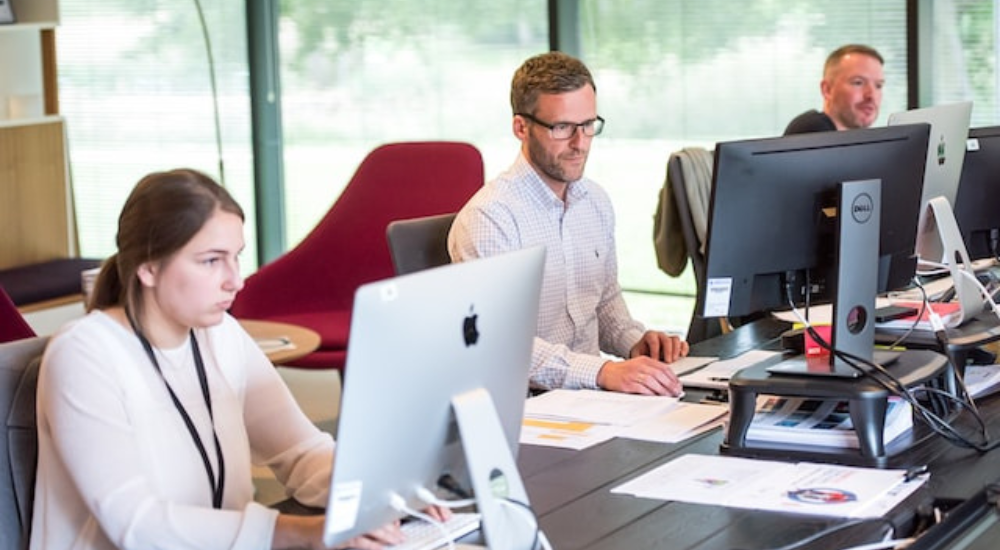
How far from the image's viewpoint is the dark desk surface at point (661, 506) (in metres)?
2.17

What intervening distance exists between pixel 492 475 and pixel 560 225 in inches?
64.4

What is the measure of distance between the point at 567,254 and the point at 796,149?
1.04 meters

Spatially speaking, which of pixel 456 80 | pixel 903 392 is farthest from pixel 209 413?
pixel 456 80

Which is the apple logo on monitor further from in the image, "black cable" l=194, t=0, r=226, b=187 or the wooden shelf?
"black cable" l=194, t=0, r=226, b=187

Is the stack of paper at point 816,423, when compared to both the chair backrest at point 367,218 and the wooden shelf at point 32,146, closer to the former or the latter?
the chair backrest at point 367,218

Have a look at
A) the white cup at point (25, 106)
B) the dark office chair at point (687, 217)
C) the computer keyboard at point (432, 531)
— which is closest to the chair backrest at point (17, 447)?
the computer keyboard at point (432, 531)

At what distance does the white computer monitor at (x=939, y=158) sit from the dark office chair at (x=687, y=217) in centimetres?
109

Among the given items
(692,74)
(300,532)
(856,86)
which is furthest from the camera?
(692,74)

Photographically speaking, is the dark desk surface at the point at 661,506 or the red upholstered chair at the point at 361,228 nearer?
the dark desk surface at the point at 661,506

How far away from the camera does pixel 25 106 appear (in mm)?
6719

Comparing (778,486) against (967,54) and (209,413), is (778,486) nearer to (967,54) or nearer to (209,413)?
(209,413)

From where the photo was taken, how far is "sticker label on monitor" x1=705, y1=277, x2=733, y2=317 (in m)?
2.66

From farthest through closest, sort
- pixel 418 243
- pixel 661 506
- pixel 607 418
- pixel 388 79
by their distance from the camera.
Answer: pixel 388 79
pixel 418 243
pixel 607 418
pixel 661 506

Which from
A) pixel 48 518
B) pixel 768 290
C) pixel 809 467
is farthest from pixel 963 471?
pixel 48 518
